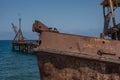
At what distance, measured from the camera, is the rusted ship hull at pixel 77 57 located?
24.7 ft

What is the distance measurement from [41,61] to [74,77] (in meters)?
1.08

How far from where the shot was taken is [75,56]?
7.66 meters

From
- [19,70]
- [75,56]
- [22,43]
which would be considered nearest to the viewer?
[75,56]

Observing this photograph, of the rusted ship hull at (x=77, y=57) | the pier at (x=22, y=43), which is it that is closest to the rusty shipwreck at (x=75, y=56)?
the rusted ship hull at (x=77, y=57)

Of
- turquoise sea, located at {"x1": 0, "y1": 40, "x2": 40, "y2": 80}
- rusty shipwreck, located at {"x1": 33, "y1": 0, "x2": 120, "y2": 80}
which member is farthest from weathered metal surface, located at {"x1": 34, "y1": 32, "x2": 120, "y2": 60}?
turquoise sea, located at {"x1": 0, "y1": 40, "x2": 40, "y2": 80}

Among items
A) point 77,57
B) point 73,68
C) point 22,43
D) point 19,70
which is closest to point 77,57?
point 77,57

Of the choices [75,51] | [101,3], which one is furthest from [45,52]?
[101,3]

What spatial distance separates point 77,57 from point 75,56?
6 cm

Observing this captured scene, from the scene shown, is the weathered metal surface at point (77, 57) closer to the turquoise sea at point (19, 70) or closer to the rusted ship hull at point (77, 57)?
the rusted ship hull at point (77, 57)

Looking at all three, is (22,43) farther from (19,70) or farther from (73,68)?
(73,68)

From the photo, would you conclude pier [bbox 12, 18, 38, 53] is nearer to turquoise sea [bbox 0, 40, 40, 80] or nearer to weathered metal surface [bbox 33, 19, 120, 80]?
turquoise sea [bbox 0, 40, 40, 80]

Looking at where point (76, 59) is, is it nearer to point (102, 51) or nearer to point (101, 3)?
point (102, 51)

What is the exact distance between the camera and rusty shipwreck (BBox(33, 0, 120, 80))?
7.54 metres

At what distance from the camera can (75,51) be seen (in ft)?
25.5
